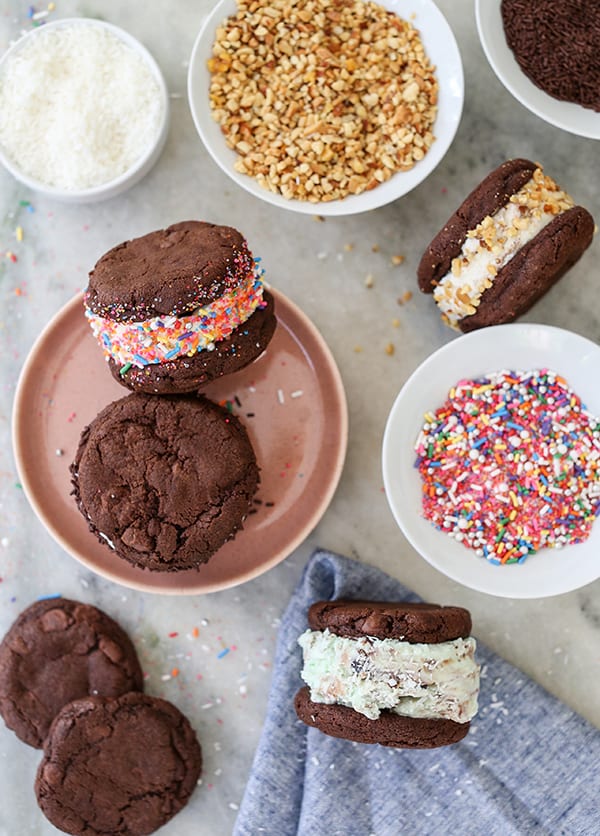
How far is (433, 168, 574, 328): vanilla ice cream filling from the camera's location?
2148 mm

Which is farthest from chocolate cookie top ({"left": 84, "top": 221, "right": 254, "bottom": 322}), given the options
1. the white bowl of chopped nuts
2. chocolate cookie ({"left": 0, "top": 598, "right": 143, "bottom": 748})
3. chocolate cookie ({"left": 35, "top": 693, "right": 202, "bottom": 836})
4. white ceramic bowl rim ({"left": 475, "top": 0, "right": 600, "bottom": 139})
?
chocolate cookie ({"left": 35, "top": 693, "right": 202, "bottom": 836})

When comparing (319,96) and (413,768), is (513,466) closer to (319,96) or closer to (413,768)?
(413,768)

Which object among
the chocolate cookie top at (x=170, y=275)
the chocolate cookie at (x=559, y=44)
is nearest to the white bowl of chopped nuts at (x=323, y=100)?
the chocolate cookie at (x=559, y=44)

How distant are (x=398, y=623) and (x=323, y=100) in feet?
4.58

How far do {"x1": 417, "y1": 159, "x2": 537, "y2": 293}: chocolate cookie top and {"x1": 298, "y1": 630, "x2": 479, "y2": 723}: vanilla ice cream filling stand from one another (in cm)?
99

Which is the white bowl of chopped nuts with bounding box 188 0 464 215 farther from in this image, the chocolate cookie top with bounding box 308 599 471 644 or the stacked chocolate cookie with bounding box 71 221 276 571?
the chocolate cookie top with bounding box 308 599 471 644

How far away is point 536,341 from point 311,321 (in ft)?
2.11

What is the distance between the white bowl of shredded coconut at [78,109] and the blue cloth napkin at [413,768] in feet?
4.16

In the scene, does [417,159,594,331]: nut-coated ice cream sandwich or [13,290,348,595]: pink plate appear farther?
[13,290,348,595]: pink plate

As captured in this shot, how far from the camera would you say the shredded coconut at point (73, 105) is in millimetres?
2395

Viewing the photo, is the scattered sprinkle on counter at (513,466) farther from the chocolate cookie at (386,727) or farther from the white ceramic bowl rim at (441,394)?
the chocolate cookie at (386,727)

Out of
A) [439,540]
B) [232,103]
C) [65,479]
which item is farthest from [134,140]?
[439,540]

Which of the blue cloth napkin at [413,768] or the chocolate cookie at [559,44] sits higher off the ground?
the chocolate cookie at [559,44]

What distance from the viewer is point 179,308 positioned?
202 cm
